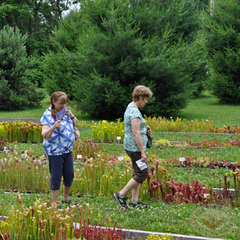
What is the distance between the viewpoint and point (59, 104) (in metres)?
3.47

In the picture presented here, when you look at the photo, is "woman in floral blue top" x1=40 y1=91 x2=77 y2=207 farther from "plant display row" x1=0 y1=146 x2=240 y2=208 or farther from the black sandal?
the black sandal

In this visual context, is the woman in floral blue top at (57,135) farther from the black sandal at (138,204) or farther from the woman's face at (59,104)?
the black sandal at (138,204)

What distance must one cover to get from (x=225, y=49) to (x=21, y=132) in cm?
1622

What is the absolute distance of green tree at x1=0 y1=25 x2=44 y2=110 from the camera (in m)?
17.8

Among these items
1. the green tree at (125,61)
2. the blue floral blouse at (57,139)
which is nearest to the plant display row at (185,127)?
the green tree at (125,61)

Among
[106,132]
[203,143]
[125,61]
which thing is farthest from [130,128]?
[125,61]

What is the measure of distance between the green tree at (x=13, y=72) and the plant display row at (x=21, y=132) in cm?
1012

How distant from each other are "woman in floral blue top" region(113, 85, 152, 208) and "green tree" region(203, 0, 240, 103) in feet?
55.1

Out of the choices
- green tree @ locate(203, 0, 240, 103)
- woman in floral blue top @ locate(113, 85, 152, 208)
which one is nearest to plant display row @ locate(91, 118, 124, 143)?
woman in floral blue top @ locate(113, 85, 152, 208)

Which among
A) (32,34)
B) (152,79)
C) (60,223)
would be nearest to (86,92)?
(152,79)

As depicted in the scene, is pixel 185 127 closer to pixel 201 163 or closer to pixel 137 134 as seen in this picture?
pixel 201 163

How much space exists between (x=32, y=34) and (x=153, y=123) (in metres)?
31.5

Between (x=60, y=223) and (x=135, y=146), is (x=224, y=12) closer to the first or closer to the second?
(x=135, y=146)

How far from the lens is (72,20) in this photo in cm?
2122
